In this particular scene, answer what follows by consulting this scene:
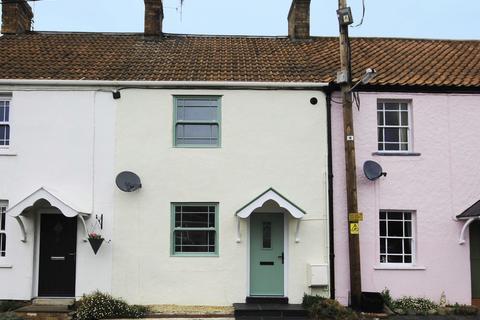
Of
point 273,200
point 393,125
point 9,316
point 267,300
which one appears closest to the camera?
point 9,316

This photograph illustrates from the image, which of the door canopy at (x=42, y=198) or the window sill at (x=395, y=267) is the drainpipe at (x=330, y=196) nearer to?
the window sill at (x=395, y=267)

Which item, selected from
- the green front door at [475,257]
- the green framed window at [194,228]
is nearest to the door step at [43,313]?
the green framed window at [194,228]

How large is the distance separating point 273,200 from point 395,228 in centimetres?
339

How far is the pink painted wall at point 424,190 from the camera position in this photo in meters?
12.2

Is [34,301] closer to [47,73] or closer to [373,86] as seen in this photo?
[47,73]

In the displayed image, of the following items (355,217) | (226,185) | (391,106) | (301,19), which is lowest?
(355,217)

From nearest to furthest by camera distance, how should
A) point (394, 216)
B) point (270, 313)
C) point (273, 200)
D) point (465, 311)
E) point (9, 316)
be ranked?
1. point (9, 316)
2. point (270, 313)
3. point (465, 311)
4. point (273, 200)
5. point (394, 216)

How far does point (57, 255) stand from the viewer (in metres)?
12.2

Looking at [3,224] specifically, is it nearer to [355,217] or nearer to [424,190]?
[355,217]

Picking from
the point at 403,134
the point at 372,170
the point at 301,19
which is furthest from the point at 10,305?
the point at 301,19

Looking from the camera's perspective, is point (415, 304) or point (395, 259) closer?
point (415, 304)

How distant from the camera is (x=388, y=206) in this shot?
40.7 feet

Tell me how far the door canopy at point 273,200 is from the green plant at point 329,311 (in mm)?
2072

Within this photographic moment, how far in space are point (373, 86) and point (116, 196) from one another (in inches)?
280
